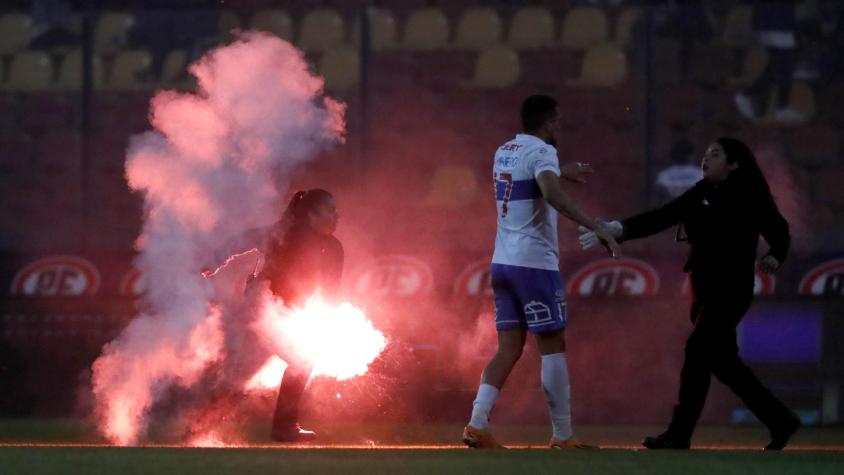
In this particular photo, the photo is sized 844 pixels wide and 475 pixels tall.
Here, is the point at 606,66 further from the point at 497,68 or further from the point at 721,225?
the point at 721,225

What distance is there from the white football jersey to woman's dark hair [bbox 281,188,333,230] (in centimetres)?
168

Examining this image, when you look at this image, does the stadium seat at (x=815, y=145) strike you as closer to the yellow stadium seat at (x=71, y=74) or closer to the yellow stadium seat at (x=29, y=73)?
the yellow stadium seat at (x=71, y=74)

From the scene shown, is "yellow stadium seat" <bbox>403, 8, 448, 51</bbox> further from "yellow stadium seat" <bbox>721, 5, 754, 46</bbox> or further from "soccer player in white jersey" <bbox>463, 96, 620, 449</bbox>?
"soccer player in white jersey" <bbox>463, 96, 620, 449</bbox>

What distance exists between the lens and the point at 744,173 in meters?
8.51

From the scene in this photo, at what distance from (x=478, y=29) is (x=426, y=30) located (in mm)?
573

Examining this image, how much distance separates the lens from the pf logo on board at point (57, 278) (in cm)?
1446

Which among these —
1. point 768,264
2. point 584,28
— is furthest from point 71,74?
point 768,264

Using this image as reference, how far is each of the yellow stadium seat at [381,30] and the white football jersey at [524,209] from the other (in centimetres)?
780

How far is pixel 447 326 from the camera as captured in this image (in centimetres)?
1389

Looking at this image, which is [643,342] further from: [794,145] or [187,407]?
[187,407]

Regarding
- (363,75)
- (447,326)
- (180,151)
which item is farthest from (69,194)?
(180,151)

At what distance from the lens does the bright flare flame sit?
31.2 feet

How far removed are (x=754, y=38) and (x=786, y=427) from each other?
815 cm

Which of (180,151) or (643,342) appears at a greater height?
(180,151)
